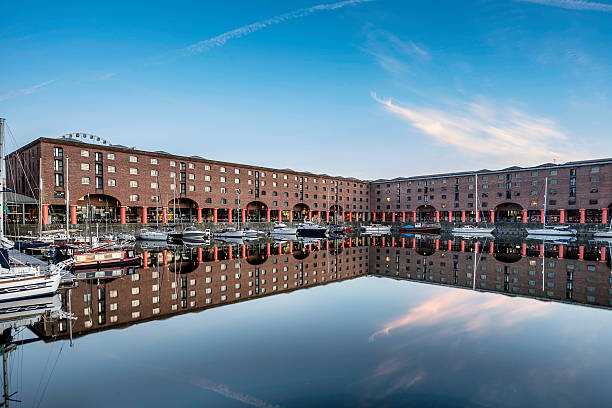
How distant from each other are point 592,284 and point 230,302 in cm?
1840

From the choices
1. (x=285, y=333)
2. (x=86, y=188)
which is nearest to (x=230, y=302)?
(x=285, y=333)

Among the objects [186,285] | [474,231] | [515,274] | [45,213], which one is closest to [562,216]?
[474,231]

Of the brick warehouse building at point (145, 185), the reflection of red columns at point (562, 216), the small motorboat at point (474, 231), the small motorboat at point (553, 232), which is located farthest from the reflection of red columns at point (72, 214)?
the reflection of red columns at point (562, 216)

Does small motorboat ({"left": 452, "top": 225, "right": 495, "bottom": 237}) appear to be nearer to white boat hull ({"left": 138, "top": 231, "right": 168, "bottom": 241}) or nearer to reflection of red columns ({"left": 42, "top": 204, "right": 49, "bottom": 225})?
white boat hull ({"left": 138, "top": 231, "right": 168, "bottom": 241})

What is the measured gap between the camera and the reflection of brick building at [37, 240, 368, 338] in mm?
11172

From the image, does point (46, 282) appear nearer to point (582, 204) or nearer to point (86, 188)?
point (86, 188)

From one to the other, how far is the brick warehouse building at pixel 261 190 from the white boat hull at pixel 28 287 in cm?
3106

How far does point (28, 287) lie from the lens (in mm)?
13070

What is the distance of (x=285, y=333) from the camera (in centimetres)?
952

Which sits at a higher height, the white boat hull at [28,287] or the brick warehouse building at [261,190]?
the brick warehouse building at [261,190]

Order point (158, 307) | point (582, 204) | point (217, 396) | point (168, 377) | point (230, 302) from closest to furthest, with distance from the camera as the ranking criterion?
point (217, 396) < point (168, 377) < point (158, 307) < point (230, 302) < point (582, 204)

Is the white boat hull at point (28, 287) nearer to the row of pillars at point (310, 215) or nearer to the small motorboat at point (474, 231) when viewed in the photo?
the row of pillars at point (310, 215)

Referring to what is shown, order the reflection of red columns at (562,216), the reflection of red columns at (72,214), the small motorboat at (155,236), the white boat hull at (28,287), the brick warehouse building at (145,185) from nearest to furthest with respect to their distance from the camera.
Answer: the white boat hull at (28,287)
the small motorboat at (155,236)
the reflection of red columns at (72,214)
the brick warehouse building at (145,185)
the reflection of red columns at (562,216)

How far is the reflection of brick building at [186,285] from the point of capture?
1117cm
